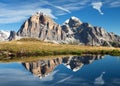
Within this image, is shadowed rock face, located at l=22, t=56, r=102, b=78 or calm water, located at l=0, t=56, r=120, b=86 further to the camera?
shadowed rock face, located at l=22, t=56, r=102, b=78

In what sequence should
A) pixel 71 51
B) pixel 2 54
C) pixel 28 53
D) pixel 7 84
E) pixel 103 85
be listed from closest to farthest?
pixel 103 85
pixel 7 84
pixel 2 54
pixel 28 53
pixel 71 51

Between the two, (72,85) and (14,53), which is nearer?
(72,85)

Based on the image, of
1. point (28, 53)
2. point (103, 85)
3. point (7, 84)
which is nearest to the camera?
point (103, 85)

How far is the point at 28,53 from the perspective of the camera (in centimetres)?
13625

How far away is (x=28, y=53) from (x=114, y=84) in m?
95.6

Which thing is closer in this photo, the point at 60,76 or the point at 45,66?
the point at 60,76

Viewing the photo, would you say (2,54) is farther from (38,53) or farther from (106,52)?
(106,52)

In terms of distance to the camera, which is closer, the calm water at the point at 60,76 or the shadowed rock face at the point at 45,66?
the calm water at the point at 60,76

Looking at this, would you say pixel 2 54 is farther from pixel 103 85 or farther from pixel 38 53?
pixel 103 85

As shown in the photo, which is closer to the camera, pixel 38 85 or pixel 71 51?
pixel 38 85

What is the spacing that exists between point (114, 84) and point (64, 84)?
7.47m

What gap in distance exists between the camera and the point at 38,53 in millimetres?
137875

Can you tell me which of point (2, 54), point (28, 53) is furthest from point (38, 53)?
point (2, 54)

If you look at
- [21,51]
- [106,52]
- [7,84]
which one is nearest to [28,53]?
[21,51]
